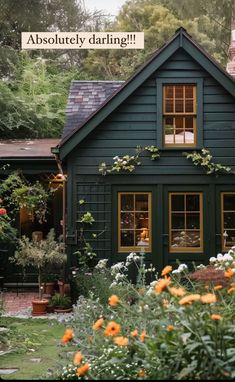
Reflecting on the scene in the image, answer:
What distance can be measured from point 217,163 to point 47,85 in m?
13.2

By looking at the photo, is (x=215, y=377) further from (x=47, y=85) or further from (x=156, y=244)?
(x=47, y=85)

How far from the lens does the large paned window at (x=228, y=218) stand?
12766mm

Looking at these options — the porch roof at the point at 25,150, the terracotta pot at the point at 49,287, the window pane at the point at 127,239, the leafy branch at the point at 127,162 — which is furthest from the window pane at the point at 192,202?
the terracotta pot at the point at 49,287

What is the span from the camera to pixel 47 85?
24484mm

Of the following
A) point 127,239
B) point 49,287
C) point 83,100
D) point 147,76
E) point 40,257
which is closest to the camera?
point 40,257

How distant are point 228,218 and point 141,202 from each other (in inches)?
72.7

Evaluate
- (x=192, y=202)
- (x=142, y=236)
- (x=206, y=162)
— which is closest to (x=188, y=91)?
(x=206, y=162)

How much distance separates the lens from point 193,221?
12812mm

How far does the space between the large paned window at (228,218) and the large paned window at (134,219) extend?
5.06 ft

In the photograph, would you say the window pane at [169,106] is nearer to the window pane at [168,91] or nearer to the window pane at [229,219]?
the window pane at [168,91]

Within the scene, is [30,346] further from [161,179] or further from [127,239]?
[161,179]

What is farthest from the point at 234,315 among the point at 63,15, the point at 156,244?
the point at 63,15

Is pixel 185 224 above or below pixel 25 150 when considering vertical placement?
below

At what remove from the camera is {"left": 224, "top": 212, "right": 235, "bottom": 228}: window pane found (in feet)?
42.0
